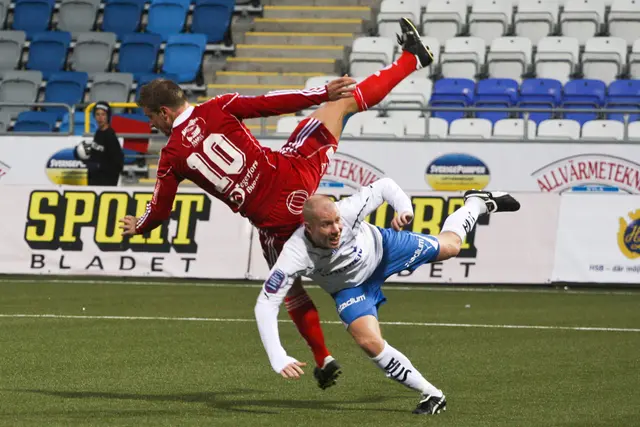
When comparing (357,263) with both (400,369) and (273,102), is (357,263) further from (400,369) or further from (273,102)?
(273,102)

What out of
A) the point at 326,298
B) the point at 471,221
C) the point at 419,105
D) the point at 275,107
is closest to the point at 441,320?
the point at 326,298

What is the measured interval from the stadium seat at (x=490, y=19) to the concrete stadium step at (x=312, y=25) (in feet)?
7.85

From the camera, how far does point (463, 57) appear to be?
81.6ft

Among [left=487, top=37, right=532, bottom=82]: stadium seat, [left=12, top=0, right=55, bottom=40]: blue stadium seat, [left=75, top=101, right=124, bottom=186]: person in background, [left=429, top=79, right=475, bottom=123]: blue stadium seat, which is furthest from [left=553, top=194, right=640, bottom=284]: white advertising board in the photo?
[left=12, top=0, right=55, bottom=40]: blue stadium seat

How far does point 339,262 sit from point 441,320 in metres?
6.23

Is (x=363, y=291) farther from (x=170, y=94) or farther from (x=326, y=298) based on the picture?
(x=326, y=298)

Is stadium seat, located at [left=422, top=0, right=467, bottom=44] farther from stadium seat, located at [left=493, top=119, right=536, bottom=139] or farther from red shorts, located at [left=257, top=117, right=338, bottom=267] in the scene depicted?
red shorts, located at [left=257, top=117, right=338, bottom=267]

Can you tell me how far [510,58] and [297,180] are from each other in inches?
651

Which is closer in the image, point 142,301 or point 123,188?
point 142,301

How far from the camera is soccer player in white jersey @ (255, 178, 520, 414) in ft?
26.2

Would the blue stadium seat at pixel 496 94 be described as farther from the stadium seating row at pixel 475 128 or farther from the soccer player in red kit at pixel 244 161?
the soccer player in red kit at pixel 244 161

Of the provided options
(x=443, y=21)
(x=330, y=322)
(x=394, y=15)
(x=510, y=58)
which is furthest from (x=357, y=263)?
(x=394, y=15)

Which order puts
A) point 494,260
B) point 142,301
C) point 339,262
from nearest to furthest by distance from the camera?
point 339,262
point 142,301
point 494,260

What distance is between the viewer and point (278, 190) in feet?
28.9
